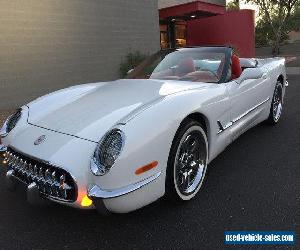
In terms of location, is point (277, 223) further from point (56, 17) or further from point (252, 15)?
point (252, 15)

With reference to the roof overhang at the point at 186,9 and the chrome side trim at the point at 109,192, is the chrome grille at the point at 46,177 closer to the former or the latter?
the chrome side trim at the point at 109,192

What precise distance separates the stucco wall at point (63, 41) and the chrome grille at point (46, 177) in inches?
256

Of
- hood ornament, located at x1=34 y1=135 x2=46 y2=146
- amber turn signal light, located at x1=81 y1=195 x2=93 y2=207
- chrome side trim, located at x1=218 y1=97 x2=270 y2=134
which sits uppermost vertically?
hood ornament, located at x1=34 y1=135 x2=46 y2=146

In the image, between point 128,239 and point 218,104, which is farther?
point 218,104

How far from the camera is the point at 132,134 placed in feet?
8.20

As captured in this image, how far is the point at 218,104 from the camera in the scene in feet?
11.1

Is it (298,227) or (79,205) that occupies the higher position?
(79,205)

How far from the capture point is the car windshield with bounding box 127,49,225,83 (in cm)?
385

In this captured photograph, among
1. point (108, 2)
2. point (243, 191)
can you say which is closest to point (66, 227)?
point (243, 191)

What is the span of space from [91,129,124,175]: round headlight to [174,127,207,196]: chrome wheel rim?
55cm

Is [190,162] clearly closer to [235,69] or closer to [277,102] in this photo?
[235,69]

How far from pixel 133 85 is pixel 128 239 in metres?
1.68

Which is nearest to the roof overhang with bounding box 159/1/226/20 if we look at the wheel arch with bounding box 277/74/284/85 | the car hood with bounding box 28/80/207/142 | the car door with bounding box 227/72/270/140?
the wheel arch with bounding box 277/74/284/85

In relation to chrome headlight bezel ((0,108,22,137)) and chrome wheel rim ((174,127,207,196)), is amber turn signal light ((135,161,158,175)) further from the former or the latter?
chrome headlight bezel ((0,108,22,137))
